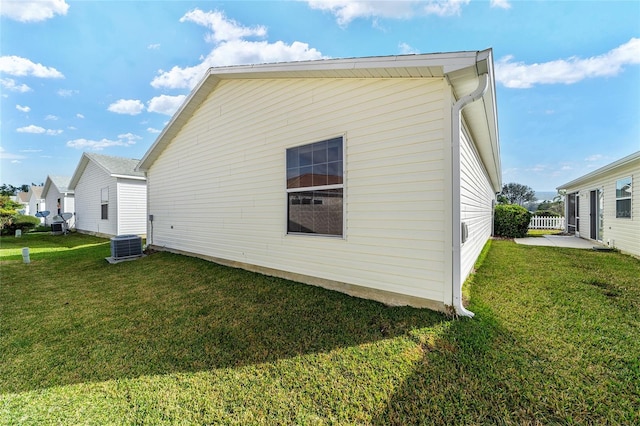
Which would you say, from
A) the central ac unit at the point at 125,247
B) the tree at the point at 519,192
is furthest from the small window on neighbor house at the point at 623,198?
the tree at the point at 519,192

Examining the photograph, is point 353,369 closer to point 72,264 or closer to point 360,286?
point 360,286

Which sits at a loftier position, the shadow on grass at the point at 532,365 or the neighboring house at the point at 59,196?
the neighboring house at the point at 59,196

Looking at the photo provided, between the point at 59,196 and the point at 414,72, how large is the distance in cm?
2635

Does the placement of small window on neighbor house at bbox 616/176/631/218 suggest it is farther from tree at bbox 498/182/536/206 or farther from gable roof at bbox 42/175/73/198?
tree at bbox 498/182/536/206

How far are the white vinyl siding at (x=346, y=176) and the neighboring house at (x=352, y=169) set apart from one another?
0.06 feet

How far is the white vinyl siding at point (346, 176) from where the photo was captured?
11.0ft

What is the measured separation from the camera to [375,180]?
3766 mm

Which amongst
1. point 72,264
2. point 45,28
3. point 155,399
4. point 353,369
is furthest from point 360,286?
point 45,28

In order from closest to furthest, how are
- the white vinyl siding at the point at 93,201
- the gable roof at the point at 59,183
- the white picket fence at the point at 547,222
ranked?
the white vinyl siding at the point at 93,201, the white picket fence at the point at 547,222, the gable roof at the point at 59,183

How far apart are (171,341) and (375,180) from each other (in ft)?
11.2

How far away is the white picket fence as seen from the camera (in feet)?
55.4

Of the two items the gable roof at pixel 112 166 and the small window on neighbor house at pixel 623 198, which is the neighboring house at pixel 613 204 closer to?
the small window on neighbor house at pixel 623 198

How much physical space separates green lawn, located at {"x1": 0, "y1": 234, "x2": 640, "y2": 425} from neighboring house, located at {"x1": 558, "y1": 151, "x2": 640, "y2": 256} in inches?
153

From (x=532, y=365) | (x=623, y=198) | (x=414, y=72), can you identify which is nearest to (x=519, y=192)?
(x=623, y=198)
